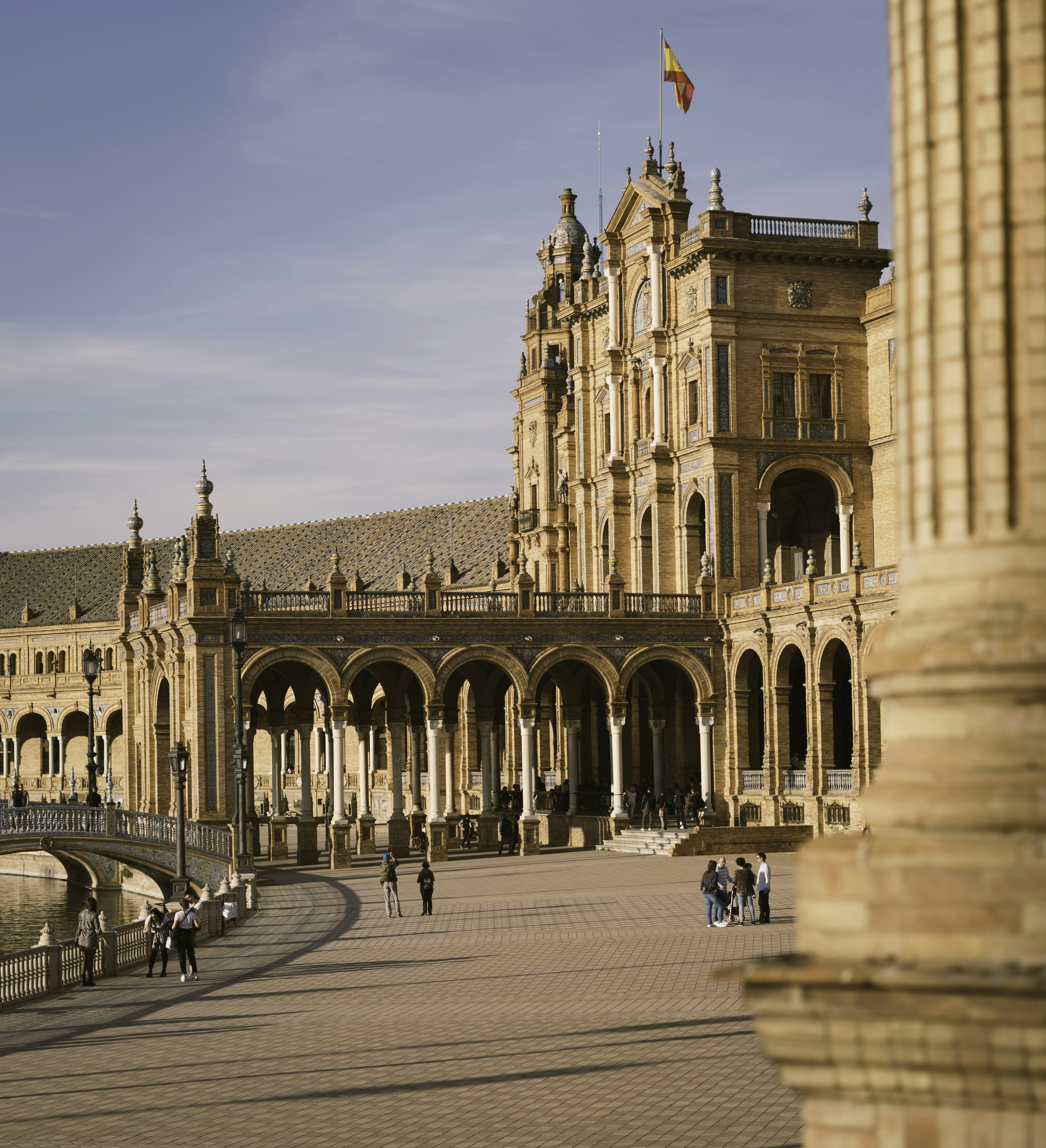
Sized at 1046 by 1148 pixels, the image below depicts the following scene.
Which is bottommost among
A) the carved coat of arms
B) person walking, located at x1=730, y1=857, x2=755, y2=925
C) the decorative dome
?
person walking, located at x1=730, y1=857, x2=755, y2=925

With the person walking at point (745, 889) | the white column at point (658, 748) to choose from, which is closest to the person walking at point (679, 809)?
the white column at point (658, 748)

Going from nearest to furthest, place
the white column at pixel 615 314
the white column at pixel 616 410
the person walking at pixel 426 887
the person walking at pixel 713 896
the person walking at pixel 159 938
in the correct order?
1. the person walking at pixel 159 938
2. the person walking at pixel 713 896
3. the person walking at pixel 426 887
4. the white column at pixel 616 410
5. the white column at pixel 615 314

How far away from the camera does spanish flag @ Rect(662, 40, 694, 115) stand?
5741cm

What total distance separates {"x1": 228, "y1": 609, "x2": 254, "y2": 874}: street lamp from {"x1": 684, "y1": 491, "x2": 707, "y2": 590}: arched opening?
15.5 m

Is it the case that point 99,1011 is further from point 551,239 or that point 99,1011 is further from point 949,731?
point 551,239

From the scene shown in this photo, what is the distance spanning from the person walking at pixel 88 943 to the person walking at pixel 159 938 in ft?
2.86

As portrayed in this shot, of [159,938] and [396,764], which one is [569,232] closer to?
[396,764]

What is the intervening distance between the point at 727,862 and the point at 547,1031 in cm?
2552

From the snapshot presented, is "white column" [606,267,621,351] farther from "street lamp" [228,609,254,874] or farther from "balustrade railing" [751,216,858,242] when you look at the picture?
"street lamp" [228,609,254,874]

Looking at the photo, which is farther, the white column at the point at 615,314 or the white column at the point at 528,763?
the white column at the point at 615,314

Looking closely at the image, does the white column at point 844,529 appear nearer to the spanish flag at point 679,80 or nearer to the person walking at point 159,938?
→ the spanish flag at point 679,80

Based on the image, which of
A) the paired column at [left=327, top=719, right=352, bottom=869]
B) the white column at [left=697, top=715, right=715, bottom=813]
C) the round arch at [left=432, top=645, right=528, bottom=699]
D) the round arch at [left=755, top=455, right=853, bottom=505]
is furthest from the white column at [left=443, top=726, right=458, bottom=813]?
the round arch at [left=755, top=455, right=853, bottom=505]

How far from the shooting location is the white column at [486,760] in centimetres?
5778

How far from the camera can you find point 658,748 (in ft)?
192
